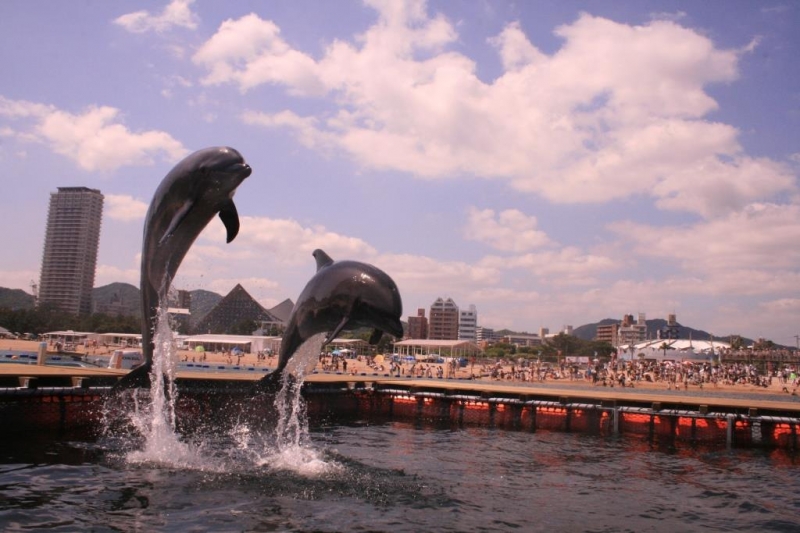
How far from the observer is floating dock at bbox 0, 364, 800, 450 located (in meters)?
14.7

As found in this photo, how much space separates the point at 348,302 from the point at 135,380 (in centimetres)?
366

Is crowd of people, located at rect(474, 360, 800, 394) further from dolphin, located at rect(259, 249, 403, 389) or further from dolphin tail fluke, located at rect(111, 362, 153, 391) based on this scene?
dolphin tail fluke, located at rect(111, 362, 153, 391)

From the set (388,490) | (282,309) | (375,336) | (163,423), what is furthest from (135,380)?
(282,309)

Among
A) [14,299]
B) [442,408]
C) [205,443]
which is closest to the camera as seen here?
[205,443]

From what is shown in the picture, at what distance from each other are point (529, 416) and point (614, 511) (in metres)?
11.0

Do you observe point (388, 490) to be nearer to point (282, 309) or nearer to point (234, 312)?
point (234, 312)

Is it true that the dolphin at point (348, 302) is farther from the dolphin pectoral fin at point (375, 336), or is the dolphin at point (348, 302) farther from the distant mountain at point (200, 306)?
the distant mountain at point (200, 306)

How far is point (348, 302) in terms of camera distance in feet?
36.1

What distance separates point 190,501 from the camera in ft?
28.7

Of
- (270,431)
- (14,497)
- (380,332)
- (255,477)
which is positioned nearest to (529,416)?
(270,431)

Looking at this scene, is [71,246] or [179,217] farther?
[71,246]

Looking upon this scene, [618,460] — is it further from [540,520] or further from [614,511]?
[540,520]

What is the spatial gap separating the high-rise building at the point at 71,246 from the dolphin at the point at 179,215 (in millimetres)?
163403

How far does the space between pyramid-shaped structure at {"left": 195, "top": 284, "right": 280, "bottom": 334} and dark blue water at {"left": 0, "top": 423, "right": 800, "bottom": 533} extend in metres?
120
